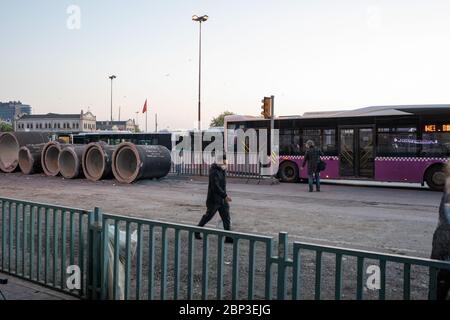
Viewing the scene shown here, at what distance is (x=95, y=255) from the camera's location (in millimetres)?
4926

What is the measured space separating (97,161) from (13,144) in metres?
7.66

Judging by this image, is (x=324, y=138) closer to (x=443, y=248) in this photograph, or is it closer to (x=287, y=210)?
(x=287, y=210)

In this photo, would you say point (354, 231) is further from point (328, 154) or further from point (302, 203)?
point (328, 154)

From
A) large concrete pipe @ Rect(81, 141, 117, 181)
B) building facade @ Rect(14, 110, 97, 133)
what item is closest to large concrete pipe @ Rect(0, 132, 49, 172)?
large concrete pipe @ Rect(81, 141, 117, 181)

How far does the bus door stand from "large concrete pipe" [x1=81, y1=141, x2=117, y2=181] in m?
10.1

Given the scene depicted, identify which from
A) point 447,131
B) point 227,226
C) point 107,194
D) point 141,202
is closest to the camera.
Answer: point 227,226

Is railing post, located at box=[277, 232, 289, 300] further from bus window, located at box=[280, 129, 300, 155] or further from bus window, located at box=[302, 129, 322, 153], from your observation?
bus window, located at box=[280, 129, 300, 155]

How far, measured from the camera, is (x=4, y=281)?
5.50 metres

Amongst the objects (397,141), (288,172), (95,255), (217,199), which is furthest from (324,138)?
(95,255)

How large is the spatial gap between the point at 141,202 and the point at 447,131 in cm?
1173

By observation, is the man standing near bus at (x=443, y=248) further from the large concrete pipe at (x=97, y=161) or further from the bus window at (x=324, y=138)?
the large concrete pipe at (x=97, y=161)
